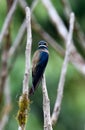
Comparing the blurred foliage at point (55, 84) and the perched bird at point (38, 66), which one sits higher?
the blurred foliage at point (55, 84)

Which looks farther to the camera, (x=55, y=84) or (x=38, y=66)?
(x=55, y=84)

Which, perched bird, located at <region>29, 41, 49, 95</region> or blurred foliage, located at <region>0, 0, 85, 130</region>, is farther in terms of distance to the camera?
blurred foliage, located at <region>0, 0, 85, 130</region>

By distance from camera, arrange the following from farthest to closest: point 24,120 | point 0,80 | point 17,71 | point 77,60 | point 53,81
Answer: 1. point 53,81
2. point 17,71
3. point 77,60
4. point 0,80
5. point 24,120

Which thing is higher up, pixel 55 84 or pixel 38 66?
pixel 55 84

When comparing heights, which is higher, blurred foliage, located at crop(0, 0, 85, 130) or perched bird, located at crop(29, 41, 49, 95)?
blurred foliage, located at crop(0, 0, 85, 130)

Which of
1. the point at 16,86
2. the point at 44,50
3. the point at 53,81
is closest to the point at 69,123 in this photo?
the point at 53,81

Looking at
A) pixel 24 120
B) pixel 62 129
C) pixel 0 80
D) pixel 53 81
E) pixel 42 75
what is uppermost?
pixel 53 81

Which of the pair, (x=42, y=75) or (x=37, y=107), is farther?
(x=37, y=107)

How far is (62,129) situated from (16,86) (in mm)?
937

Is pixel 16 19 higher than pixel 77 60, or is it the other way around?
pixel 16 19

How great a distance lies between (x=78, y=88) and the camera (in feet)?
23.4

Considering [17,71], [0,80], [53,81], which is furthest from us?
[53,81]

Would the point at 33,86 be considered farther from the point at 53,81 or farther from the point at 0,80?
the point at 53,81

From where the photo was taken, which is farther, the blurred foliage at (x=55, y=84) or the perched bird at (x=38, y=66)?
the blurred foliage at (x=55, y=84)
